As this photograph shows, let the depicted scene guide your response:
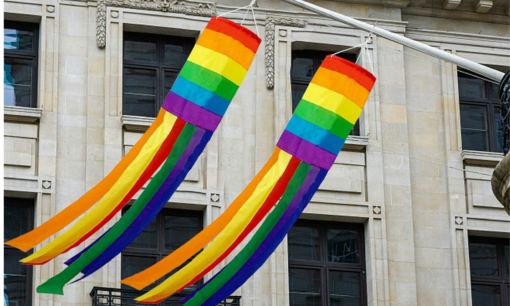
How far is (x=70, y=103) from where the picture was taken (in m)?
26.0

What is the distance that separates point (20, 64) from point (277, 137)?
16.1 feet

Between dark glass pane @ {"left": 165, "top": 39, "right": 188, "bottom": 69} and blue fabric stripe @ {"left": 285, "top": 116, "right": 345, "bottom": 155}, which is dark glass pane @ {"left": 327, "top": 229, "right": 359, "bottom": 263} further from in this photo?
blue fabric stripe @ {"left": 285, "top": 116, "right": 345, "bottom": 155}

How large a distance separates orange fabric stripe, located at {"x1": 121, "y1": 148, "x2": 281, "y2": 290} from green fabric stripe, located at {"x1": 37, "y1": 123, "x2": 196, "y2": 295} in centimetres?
71

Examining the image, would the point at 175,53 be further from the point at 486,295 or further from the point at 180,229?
the point at 486,295

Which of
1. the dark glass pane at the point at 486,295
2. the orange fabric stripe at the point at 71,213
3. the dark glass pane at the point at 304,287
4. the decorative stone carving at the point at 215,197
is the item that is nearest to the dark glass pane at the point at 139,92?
the decorative stone carving at the point at 215,197

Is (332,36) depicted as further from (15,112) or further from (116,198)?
(116,198)

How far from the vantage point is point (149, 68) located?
88.7ft

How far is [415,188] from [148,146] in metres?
7.28

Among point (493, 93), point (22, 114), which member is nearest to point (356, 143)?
point (493, 93)

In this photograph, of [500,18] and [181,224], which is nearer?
[181,224]

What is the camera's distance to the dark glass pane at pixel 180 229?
2595cm

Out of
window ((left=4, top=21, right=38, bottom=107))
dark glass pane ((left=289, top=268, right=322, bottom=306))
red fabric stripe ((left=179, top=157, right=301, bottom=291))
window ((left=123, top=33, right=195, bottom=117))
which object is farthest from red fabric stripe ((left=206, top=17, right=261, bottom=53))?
dark glass pane ((left=289, top=268, right=322, bottom=306))

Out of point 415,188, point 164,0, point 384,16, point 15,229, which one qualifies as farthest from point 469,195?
point 15,229

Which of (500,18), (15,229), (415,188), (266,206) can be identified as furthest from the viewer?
(500,18)
